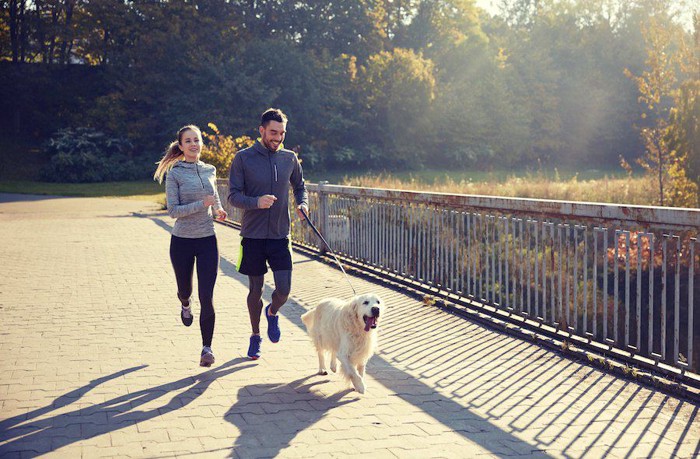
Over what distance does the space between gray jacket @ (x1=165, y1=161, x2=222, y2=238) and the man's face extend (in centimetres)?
52

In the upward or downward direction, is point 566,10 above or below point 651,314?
above

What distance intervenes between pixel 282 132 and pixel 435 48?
65.4 meters

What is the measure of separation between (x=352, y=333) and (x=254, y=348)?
53.6 inches

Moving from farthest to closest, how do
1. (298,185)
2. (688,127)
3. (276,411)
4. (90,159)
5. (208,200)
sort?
(90,159)
(688,127)
(298,185)
(208,200)
(276,411)

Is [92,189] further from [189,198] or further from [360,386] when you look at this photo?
[360,386]


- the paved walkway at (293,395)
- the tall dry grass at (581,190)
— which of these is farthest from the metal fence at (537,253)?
the tall dry grass at (581,190)

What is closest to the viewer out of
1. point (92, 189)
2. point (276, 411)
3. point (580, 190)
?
point (276, 411)

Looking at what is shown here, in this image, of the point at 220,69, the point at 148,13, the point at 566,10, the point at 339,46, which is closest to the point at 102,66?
the point at 148,13

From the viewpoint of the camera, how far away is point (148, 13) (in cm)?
6009

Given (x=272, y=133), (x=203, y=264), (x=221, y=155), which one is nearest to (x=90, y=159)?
(x=221, y=155)

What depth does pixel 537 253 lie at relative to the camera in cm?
796

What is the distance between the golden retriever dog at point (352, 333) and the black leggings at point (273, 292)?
0.62m

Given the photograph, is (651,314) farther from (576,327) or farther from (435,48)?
(435,48)

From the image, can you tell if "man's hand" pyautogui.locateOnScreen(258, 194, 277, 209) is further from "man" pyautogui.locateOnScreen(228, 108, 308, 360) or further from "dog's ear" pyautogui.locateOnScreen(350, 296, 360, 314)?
"dog's ear" pyautogui.locateOnScreen(350, 296, 360, 314)
